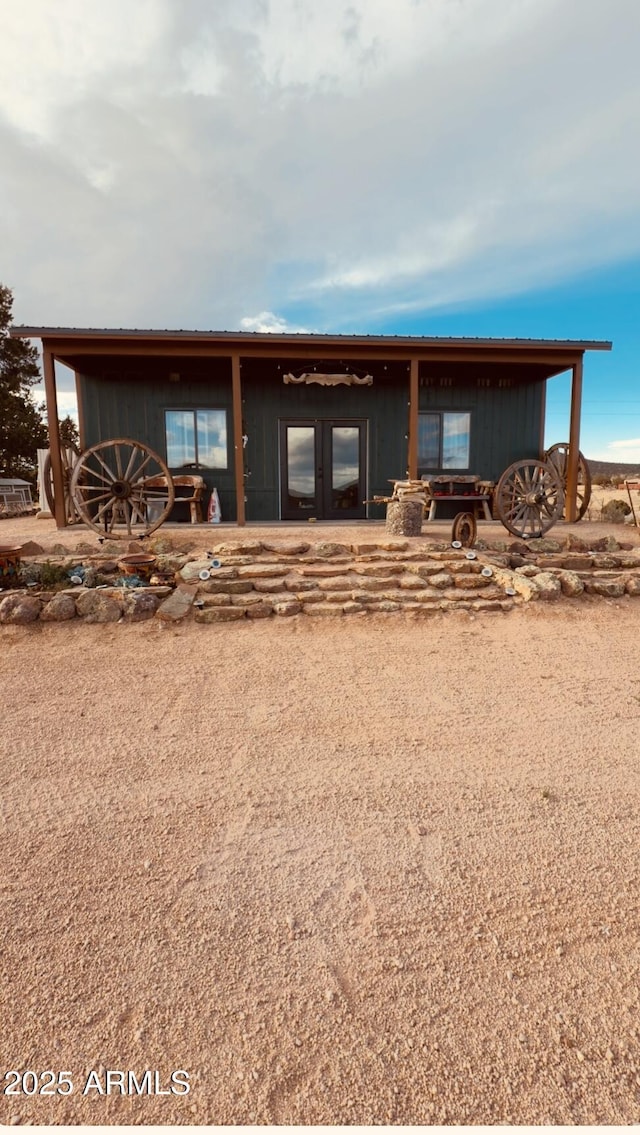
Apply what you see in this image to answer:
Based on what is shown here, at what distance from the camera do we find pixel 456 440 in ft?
37.0

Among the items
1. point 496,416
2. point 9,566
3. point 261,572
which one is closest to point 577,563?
point 261,572

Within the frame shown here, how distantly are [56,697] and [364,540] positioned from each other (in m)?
4.36

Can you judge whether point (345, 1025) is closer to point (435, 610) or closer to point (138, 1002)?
point (138, 1002)

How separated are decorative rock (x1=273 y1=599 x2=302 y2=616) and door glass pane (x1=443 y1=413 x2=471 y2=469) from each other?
642 centimetres

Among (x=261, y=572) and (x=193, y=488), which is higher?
(x=193, y=488)

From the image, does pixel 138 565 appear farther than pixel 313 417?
No

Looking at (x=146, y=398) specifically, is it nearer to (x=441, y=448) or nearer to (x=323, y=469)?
(x=323, y=469)

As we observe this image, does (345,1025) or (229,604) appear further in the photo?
(229,604)

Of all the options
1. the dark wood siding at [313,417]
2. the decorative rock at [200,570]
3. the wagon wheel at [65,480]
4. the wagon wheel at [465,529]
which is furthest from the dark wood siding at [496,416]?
the wagon wheel at [65,480]

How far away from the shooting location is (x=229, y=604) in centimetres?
597

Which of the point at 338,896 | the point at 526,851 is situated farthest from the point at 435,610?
the point at 338,896

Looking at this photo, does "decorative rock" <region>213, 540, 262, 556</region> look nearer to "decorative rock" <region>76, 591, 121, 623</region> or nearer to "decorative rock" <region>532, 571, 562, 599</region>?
"decorative rock" <region>76, 591, 121, 623</region>

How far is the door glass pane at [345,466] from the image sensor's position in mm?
11086

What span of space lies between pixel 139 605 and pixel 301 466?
5970mm
